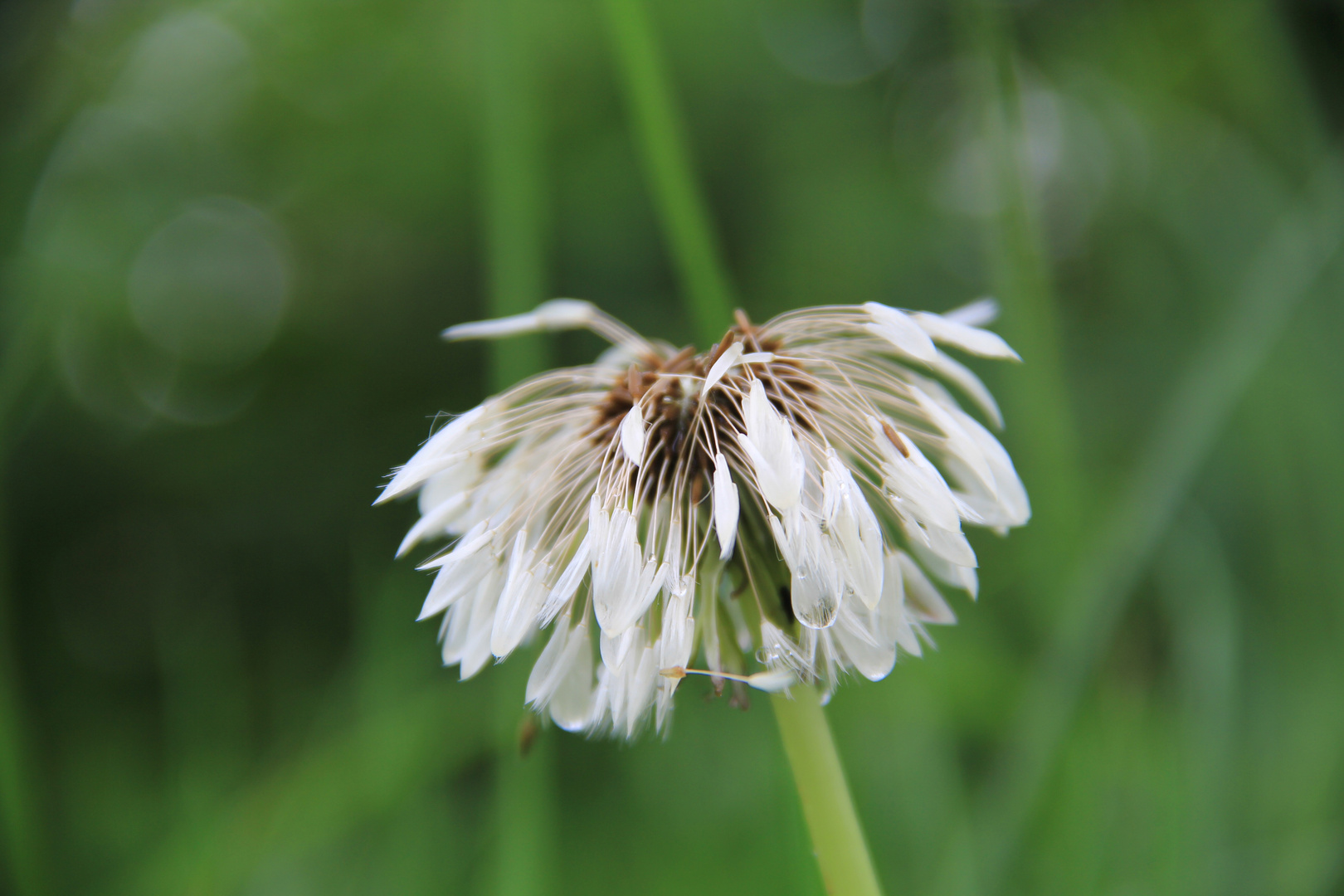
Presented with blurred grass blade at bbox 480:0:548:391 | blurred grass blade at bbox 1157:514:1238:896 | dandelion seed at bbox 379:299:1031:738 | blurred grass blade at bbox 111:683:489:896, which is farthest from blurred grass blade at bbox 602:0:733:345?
blurred grass blade at bbox 111:683:489:896

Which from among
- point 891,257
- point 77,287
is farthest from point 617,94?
point 77,287

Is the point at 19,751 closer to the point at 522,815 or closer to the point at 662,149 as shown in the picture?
the point at 522,815

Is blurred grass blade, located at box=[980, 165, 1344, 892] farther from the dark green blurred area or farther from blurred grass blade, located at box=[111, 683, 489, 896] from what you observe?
blurred grass blade, located at box=[111, 683, 489, 896]

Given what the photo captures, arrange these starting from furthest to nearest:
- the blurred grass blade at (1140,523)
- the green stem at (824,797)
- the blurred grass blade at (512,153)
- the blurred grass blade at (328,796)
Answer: the blurred grass blade at (328,796)
the blurred grass blade at (512,153)
the blurred grass blade at (1140,523)
the green stem at (824,797)

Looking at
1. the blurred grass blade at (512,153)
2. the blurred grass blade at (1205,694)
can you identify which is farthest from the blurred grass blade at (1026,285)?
the blurred grass blade at (512,153)

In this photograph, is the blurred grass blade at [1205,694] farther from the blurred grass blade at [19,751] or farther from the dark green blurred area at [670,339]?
the blurred grass blade at [19,751]

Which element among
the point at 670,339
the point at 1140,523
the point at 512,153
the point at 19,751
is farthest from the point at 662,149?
the point at 670,339

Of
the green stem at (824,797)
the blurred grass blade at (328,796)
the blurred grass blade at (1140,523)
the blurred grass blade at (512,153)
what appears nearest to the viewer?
the green stem at (824,797)

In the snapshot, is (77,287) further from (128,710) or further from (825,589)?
(825,589)
